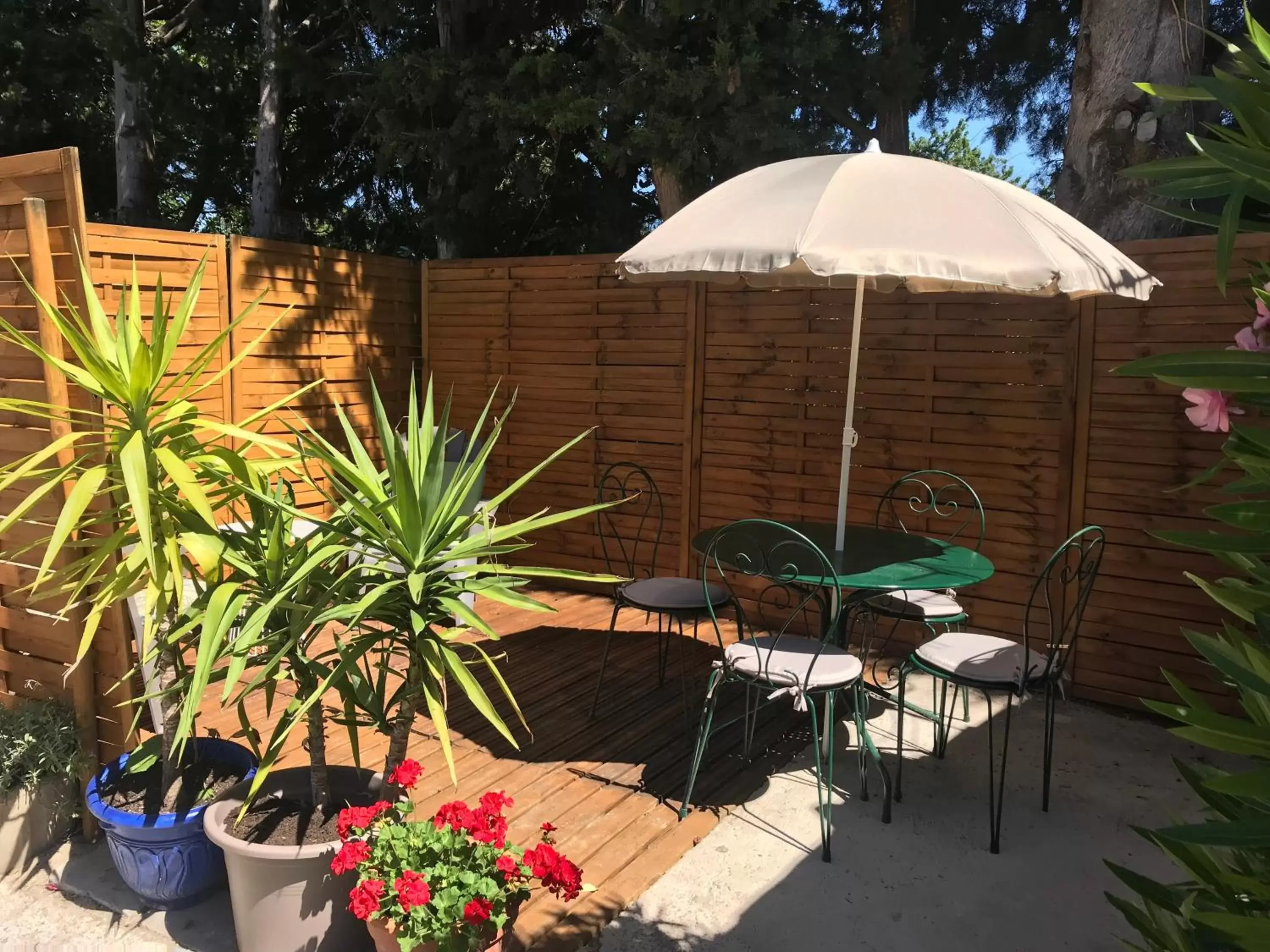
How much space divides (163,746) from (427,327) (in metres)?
3.90

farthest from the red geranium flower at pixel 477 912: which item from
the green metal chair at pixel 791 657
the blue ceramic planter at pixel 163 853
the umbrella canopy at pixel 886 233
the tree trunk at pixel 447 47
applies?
the tree trunk at pixel 447 47

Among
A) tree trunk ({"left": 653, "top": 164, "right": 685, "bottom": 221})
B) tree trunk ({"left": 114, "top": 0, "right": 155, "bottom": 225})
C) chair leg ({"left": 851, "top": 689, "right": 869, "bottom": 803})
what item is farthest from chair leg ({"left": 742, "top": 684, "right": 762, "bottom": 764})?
tree trunk ({"left": 114, "top": 0, "right": 155, "bottom": 225})

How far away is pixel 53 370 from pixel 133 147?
20.6 feet

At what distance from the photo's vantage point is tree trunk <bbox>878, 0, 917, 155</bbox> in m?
5.70

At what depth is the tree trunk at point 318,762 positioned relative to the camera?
226cm

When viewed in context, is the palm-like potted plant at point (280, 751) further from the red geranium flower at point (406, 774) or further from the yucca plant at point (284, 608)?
the red geranium flower at point (406, 774)

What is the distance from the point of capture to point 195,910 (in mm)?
2439

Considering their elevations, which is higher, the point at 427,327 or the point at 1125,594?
the point at 427,327

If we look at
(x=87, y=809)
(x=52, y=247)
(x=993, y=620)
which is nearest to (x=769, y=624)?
(x=993, y=620)

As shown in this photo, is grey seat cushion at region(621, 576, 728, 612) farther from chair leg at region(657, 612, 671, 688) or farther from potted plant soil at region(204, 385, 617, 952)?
potted plant soil at region(204, 385, 617, 952)

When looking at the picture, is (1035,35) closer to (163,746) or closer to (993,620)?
(993,620)

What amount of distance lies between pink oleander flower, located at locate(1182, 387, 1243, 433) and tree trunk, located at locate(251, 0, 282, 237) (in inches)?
296

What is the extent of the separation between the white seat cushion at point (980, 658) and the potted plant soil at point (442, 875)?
146 centimetres

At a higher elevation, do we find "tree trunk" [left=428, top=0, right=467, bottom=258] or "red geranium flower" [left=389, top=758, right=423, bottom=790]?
"tree trunk" [left=428, top=0, right=467, bottom=258]
